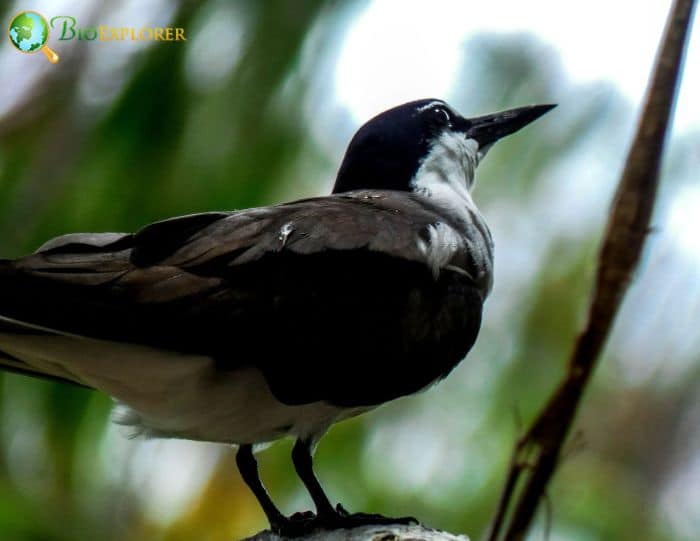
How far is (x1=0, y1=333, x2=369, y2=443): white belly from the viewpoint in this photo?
146 inches

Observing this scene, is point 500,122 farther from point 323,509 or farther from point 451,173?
point 323,509

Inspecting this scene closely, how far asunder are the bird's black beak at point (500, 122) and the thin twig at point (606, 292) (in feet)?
8.72

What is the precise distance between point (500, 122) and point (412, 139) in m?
0.64

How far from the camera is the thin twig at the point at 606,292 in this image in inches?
103

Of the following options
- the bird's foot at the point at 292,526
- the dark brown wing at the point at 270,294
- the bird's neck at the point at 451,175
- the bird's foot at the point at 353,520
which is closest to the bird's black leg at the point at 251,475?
the bird's foot at the point at 292,526

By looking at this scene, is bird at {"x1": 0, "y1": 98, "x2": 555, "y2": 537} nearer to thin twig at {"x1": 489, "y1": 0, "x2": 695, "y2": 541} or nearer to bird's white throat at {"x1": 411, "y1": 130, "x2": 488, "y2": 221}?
bird's white throat at {"x1": 411, "y1": 130, "x2": 488, "y2": 221}

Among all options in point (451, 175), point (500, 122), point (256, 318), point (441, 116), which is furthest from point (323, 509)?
point (500, 122)

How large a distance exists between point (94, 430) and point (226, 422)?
3.47 ft

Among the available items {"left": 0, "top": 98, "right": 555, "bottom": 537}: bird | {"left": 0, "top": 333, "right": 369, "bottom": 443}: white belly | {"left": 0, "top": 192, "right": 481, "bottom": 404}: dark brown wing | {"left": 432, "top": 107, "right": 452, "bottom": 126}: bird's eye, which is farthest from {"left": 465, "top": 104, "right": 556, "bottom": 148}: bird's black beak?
{"left": 0, "top": 333, "right": 369, "bottom": 443}: white belly

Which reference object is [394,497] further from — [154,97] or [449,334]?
[154,97]

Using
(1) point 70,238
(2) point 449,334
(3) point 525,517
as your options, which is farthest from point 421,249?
(3) point 525,517

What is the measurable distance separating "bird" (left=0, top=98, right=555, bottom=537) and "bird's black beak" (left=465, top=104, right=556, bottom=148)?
4.80 ft

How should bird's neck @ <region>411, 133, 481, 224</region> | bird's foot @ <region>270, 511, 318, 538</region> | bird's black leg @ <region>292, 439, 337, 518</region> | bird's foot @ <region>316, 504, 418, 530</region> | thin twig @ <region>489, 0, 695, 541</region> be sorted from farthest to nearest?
bird's neck @ <region>411, 133, 481, 224</region>
bird's black leg @ <region>292, 439, 337, 518</region>
bird's foot @ <region>270, 511, 318, 538</region>
bird's foot @ <region>316, 504, 418, 530</region>
thin twig @ <region>489, 0, 695, 541</region>

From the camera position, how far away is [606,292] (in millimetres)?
2717
